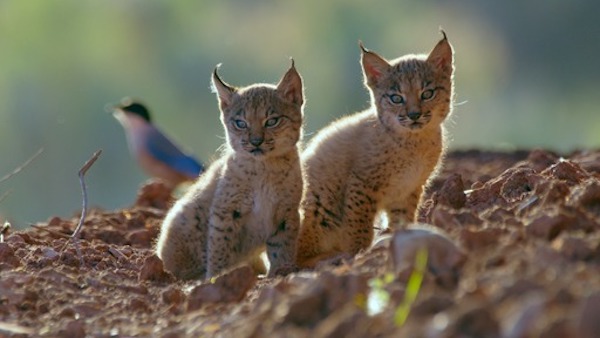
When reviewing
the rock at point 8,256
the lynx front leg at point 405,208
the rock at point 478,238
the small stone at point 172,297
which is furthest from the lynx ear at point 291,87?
the rock at point 478,238

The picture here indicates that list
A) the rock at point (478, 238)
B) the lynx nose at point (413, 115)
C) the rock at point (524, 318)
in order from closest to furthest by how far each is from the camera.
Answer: the rock at point (524, 318) → the rock at point (478, 238) → the lynx nose at point (413, 115)

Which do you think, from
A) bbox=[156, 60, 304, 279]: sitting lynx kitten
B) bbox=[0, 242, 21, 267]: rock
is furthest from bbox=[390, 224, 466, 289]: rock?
bbox=[156, 60, 304, 279]: sitting lynx kitten

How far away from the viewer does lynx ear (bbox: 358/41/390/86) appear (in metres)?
9.07

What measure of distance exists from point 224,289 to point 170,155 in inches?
426

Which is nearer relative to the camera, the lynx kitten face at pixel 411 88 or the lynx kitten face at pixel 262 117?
the lynx kitten face at pixel 262 117

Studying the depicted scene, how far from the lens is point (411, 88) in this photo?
881 cm

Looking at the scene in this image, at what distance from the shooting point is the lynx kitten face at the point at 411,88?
8805 mm

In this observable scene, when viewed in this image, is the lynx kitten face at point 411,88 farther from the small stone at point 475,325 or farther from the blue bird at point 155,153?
the blue bird at point 155,153

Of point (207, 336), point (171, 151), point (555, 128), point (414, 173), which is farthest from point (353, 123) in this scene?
point (555, 128)

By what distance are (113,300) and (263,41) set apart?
65.6 feet

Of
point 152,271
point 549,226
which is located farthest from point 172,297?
point 549,226

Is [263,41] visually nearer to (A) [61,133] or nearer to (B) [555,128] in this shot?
(A) [61,133]

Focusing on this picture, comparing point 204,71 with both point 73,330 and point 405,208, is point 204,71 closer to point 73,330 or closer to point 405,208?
point 405,208

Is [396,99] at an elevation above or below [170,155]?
above
